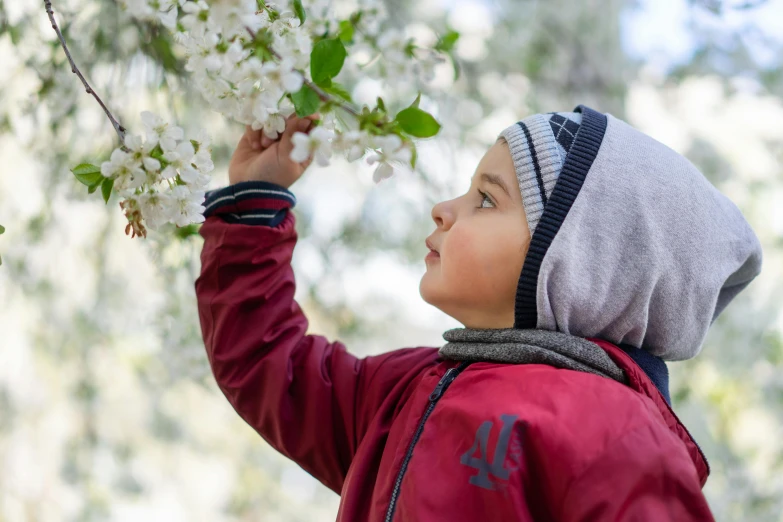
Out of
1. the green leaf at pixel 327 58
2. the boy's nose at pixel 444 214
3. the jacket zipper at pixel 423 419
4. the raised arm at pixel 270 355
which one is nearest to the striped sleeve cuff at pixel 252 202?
the raised arm at pixel 270 355

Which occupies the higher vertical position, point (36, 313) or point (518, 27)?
point (518, 27)

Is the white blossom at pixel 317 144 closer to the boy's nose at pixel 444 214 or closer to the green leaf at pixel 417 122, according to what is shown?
the green leaf at pixel 417 122

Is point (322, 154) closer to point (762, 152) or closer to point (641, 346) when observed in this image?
point (641, 346)

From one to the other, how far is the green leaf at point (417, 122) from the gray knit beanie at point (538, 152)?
0.37 metres

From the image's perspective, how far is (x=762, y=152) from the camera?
9.30ft

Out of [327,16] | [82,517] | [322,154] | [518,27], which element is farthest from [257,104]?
[82,517]

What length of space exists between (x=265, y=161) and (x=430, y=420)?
48 centimetres

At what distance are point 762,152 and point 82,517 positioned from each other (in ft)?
10.2

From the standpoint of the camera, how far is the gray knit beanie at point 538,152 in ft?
3.31

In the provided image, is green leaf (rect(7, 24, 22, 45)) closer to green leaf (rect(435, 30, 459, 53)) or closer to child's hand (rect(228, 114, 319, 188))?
child's hand (rect(228, 114, 319, 188))

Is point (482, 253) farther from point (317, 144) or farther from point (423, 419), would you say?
Result: point (317, 144)

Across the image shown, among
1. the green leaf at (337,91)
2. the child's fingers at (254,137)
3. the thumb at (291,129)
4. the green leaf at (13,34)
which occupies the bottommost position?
the green leaf at (337,91)

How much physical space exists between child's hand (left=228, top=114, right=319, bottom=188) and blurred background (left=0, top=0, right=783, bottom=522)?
1.62ft

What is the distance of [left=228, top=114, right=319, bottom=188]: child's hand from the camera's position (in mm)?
1175
